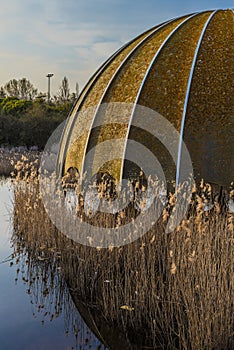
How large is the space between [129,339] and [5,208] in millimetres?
7241

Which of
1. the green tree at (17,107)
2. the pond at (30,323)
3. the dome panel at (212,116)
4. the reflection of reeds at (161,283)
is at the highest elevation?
the green tree at (17,107)

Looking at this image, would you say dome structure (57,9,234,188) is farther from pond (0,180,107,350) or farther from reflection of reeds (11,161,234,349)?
pond (0,180,107,350)

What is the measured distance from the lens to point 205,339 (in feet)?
14.4

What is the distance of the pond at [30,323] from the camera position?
4.90 m

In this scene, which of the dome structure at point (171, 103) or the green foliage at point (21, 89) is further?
the green foliage at point (21, 89)

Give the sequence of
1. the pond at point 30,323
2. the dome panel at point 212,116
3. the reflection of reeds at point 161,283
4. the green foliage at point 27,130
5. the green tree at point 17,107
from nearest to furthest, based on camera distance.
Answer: the reflection of reeds at point 161,283 < the pond at point 30,323 < the dome panel at point 212,116 < the green foliage at point 27,130 < the green tree at point 17,107

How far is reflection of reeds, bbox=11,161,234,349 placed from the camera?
4.49 meters

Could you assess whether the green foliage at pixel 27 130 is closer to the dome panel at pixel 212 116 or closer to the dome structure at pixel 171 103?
the dome structure at pixel 171 103

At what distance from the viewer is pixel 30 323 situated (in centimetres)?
541

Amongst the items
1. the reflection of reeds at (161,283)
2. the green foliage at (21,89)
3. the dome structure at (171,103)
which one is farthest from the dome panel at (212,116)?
the green foliage at (21,89)

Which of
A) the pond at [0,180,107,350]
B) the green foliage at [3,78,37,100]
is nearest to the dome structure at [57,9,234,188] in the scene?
the pond at [0,180,107,350]

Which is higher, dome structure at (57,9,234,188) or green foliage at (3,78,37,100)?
green foliage at (3,78,37,100)

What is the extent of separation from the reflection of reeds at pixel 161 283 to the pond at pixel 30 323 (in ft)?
1.14

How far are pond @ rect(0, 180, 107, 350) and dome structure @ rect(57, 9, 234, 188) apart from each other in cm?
267
